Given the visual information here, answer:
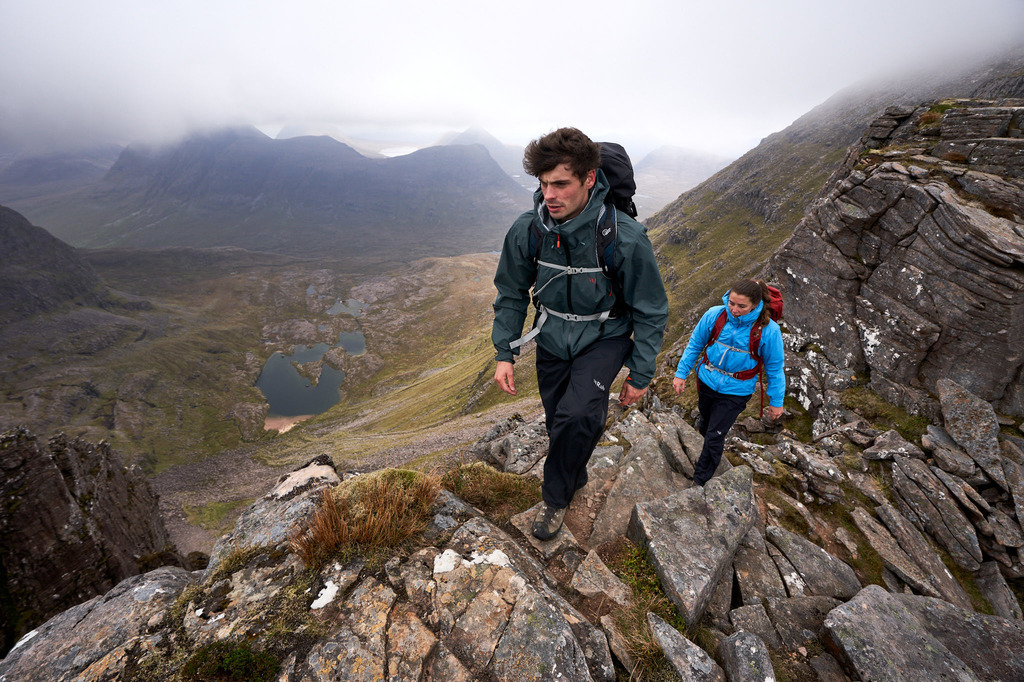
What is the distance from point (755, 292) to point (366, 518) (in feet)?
27.9

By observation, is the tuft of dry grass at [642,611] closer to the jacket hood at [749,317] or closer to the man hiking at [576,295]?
the man hiking at [576,295]

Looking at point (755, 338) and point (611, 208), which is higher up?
point (611, 208)

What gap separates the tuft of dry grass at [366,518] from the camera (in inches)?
206

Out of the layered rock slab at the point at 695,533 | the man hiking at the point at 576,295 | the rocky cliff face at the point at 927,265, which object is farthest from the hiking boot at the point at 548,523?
the rocky cliff face at the point at 927,265

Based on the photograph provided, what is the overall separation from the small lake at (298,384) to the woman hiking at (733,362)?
153460 millimetres

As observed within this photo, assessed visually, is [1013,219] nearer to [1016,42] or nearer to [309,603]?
[309,603]

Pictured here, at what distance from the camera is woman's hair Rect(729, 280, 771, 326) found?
7.92 m

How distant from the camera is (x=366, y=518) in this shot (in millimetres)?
5523

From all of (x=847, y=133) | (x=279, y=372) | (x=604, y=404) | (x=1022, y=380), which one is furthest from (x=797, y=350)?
(x=279, y=372)

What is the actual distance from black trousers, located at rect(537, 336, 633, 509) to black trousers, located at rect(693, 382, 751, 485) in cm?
394

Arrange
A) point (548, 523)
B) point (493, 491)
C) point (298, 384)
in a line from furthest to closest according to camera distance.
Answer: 1. point (298, 384)
2. point (493, 491)
3. point (548, 523)

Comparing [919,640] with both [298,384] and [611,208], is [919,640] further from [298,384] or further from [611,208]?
[298,384]

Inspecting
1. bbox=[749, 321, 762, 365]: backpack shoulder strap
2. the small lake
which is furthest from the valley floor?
bbox=[749, 321, 762, 365]: backpack shoulder strap

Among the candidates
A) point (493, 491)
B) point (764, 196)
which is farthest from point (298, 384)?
point (764, 196)
